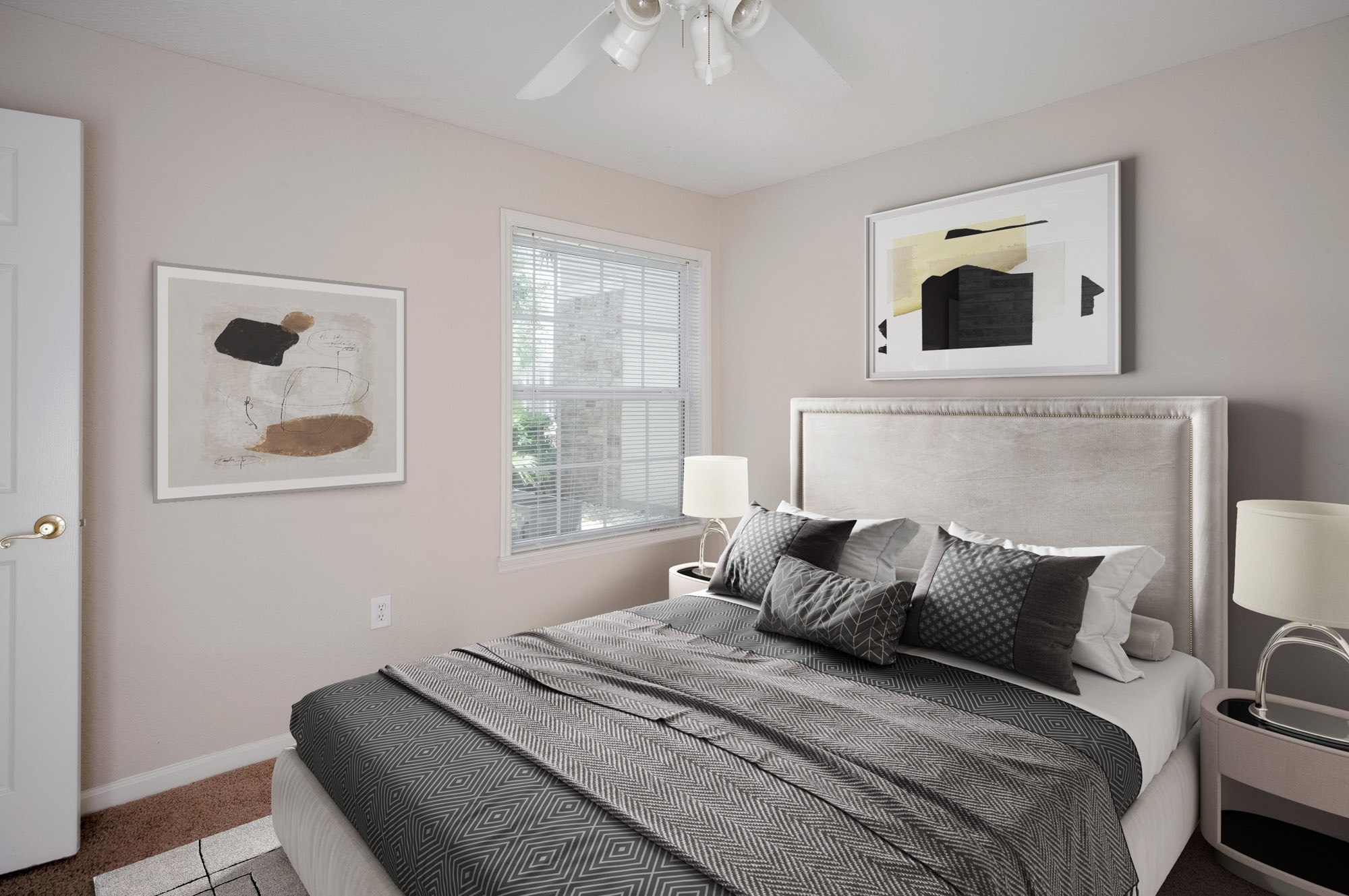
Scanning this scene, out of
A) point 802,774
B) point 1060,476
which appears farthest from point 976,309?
point 802,774

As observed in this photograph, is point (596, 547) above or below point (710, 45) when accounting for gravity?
below

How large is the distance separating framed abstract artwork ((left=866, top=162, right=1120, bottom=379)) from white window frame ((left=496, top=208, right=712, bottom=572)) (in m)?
1.00

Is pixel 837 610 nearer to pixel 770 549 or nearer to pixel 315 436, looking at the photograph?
pixel 770 549

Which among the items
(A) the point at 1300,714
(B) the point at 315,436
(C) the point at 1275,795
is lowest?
(C) the point at 1275,795

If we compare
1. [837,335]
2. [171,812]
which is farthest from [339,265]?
[837,335]

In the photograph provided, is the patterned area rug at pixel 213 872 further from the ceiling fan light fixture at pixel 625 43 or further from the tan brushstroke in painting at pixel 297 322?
the ceiling fan light fixture at pixel 625 43

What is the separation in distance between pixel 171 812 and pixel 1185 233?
3874 mm

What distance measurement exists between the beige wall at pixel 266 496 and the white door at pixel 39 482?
17 centimetres

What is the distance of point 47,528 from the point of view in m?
2.10

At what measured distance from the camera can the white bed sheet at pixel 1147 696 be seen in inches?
73.4

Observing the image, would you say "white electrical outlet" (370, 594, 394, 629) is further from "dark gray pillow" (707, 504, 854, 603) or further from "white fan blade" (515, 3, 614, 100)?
"white fan blade" (515, 3, 614, 100)

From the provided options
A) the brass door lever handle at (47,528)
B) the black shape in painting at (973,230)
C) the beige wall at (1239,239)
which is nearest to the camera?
the brass door lever handle at (47,528)

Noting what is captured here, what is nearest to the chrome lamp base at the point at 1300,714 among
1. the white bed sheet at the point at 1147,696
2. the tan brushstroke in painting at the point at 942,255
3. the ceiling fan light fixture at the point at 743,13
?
the white bed sheet at the point at 1147,696

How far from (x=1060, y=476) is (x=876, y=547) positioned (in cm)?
71
